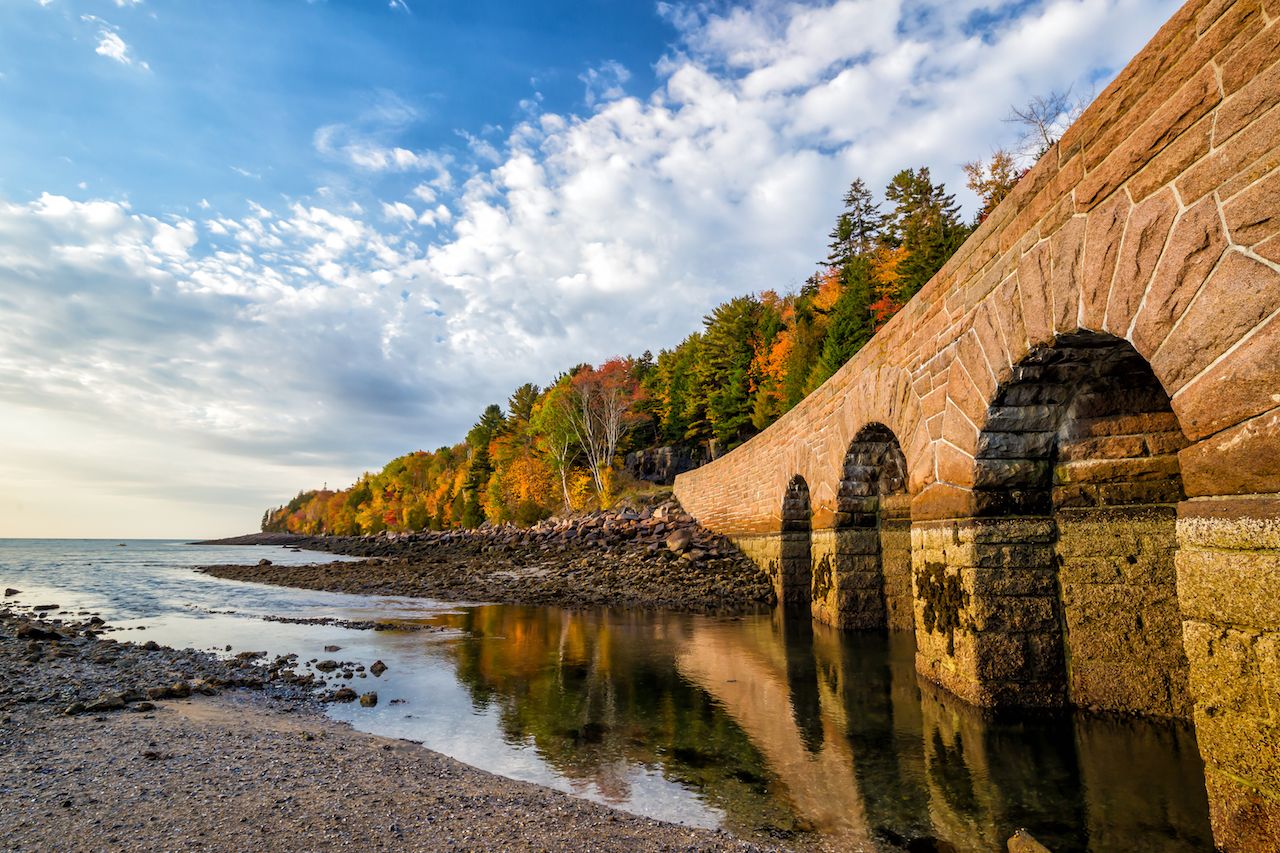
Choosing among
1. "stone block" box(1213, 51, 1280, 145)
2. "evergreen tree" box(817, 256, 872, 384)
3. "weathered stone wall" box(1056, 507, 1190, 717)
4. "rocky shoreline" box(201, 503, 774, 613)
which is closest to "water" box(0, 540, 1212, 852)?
"weathered stone wall" box(1056, 507, 1190, 717)

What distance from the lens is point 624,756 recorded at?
4.71 m

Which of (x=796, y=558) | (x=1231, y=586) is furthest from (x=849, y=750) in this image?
(x=796, y=558)

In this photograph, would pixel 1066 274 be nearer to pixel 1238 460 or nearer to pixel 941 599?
pixel 1238 460

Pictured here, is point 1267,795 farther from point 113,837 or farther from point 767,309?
point 767,309

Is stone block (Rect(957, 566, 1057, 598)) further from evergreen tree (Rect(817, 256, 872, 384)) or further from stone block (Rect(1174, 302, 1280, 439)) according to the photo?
evergreen tree (Rect(817, 256, 872, 384))

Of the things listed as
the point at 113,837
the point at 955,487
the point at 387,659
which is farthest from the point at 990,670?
the point at 387,659

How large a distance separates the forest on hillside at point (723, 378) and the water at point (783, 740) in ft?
69.8

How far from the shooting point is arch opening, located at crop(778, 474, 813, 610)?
13.6 meters

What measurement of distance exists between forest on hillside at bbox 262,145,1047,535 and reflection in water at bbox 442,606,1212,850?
71.1 feet

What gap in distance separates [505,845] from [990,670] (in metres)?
4.52

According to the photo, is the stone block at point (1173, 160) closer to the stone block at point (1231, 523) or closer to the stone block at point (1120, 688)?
the stone block at point (1231, 523)

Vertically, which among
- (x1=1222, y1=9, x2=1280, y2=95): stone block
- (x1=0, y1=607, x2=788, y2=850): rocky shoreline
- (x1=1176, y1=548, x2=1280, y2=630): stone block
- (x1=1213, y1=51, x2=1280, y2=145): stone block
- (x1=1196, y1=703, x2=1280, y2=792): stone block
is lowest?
(x1=0, y1=607, x2=788, y2=850): rocky shoreline

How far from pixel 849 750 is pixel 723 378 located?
34985 mm

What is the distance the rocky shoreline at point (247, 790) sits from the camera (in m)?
3.11
